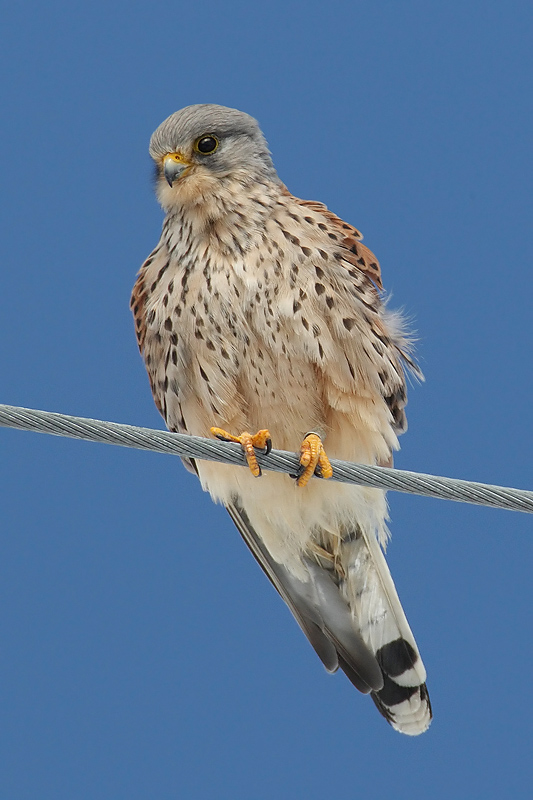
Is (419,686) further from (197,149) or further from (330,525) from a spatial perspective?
(197,149)

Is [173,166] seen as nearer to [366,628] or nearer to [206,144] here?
[206,144]

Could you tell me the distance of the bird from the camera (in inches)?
129

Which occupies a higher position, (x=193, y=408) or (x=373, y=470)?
(x=193, y=408)

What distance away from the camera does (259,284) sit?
10.7 ft

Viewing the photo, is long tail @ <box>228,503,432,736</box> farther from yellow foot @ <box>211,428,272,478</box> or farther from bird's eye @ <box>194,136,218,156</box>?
bird's eye @ <box>194,136,218,156</box>

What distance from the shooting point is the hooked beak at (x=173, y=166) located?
11.3 feet

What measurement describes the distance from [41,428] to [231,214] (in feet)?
4.18

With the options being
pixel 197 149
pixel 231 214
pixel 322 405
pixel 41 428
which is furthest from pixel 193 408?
pixel 41 428

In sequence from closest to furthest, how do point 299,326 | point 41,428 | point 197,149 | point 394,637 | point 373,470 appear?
point 41,428 → point 373,470 → point 299,326 → point 197,149 → point 394,637

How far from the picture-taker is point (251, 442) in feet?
10.2

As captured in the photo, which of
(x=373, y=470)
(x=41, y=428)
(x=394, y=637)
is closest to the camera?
(x=41, y=428)

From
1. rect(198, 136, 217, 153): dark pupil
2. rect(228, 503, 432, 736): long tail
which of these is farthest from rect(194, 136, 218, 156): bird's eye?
rect(228, 503, 432, 736): long tail

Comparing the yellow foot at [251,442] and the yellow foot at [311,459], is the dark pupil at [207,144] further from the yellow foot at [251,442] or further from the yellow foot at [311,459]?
the yellow foot at [311,459]

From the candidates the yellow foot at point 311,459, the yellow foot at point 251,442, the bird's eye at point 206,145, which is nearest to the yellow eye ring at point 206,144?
the bird's eye at point 206,145
